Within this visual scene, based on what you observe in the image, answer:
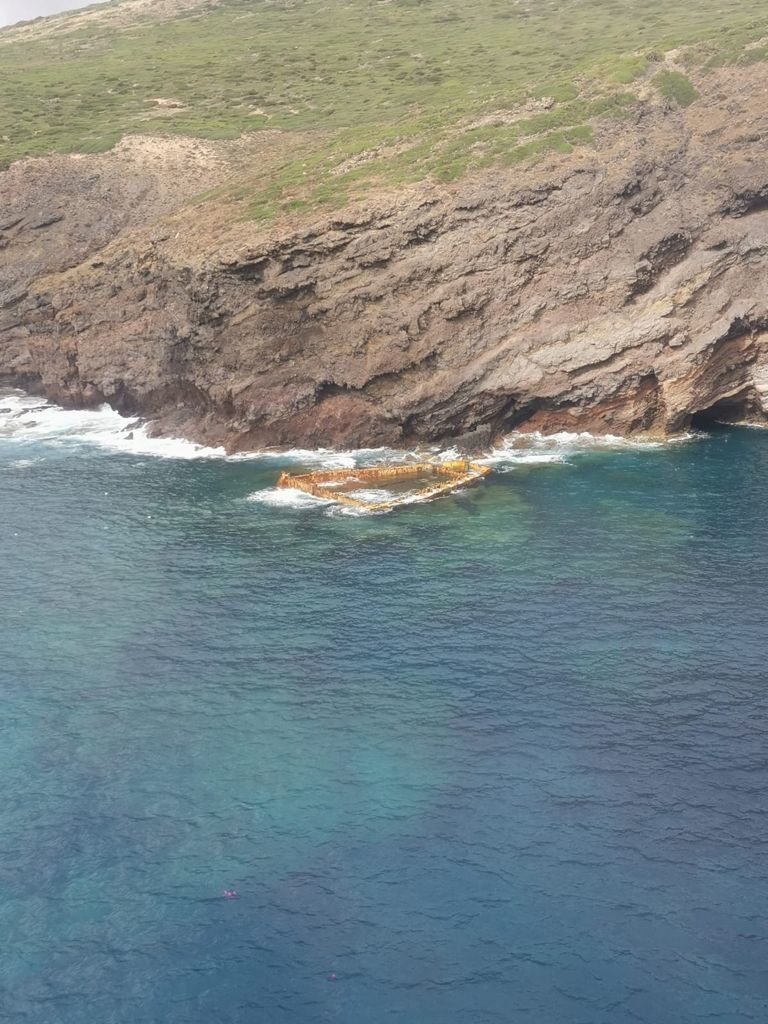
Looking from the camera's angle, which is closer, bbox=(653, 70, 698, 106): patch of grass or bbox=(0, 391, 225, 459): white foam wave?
bbox=(0, 391, 225, 459): white foam wave

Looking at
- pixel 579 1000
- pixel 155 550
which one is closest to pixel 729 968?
pixel 579 1000

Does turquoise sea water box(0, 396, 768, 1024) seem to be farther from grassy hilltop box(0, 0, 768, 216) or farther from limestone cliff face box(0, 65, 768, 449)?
grassy hilltop box(0, 0, 768, 216)

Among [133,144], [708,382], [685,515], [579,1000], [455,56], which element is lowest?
[579,1000]

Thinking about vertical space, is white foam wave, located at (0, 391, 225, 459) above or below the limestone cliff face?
below

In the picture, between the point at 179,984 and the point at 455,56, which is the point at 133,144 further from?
the point at 179,984

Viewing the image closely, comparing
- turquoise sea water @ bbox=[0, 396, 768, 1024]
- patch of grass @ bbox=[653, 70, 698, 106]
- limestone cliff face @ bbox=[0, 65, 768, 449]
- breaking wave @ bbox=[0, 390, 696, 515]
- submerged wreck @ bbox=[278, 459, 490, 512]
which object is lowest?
turquoise sea water @ bbox=[0, 396, 768, 1024]

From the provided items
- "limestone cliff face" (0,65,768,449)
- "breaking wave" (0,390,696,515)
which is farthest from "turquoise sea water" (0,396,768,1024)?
"limestone cliff face" (0,65,768,449)

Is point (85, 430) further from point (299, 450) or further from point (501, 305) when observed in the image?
point (501, 305)

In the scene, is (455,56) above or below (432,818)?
above

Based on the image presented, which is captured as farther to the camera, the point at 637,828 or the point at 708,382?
the point at 708,382
